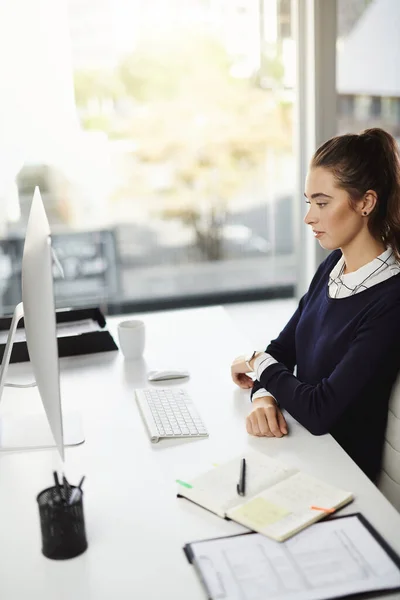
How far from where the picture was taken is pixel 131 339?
6.88 ft

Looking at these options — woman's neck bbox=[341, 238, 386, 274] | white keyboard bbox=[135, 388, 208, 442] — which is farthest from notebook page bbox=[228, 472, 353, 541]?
woman's neck bbox=[341, 238, 386, 274]

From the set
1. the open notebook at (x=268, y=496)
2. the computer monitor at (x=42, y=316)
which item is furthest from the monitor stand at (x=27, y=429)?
the open notebook at (x=268, y=496)

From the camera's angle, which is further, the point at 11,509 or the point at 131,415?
the point at 131,415

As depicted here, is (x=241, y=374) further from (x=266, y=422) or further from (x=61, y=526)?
(x=61, y=526)

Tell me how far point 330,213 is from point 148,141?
1.78m

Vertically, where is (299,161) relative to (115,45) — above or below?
below

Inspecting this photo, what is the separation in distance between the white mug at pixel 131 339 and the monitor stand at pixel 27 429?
394mm

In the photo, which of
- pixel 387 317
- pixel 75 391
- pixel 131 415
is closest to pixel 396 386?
pixel 387 317

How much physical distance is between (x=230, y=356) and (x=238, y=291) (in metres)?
1.63

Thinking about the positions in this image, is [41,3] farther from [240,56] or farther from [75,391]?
[75,391]

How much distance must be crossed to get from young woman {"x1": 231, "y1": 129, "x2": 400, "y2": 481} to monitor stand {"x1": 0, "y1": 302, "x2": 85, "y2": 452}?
1.34 feet

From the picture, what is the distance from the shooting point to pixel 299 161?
3488mm

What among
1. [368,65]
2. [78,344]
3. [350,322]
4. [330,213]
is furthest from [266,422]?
[368,65]

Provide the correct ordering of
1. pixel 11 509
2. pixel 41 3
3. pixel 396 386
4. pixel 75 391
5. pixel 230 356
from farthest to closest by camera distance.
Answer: pixel 41 3
pixel 230 356
pixel 75 391
pixel 396 386
pixel 11 509
